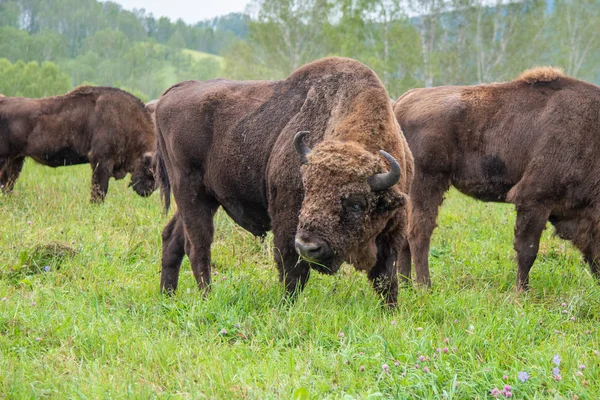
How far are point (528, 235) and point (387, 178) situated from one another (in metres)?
2.61

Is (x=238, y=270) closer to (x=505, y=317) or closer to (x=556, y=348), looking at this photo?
(x=505, y=317)

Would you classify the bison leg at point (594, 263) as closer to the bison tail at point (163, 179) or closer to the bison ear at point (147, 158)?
the bison tail at point (163, 179)

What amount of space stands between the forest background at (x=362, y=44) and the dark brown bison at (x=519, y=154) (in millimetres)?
28325

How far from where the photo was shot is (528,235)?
6504 millimetres

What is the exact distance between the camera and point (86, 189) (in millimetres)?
12375

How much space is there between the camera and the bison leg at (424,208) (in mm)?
7031

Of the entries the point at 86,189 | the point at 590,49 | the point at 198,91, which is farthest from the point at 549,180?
the point at 590,49

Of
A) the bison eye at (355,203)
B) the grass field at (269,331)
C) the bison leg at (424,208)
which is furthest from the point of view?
the bison leg at (424,208)

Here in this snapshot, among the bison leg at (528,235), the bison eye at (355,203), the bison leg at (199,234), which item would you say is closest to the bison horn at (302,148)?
the bison eye at (355,203)

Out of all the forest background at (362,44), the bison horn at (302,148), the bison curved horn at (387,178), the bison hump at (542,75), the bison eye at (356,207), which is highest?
the bison hump at (542,75)

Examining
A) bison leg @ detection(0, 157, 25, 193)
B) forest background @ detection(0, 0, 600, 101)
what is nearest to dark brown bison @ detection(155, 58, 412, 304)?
bison leg @ detection(0, 157, 25, 193)

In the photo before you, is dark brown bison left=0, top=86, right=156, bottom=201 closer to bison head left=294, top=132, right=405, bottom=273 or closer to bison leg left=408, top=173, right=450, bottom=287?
bison leg left=408, top=173, right=450, bottom=287

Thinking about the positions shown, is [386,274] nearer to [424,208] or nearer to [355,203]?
[355,203]

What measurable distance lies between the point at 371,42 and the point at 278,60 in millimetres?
8426
